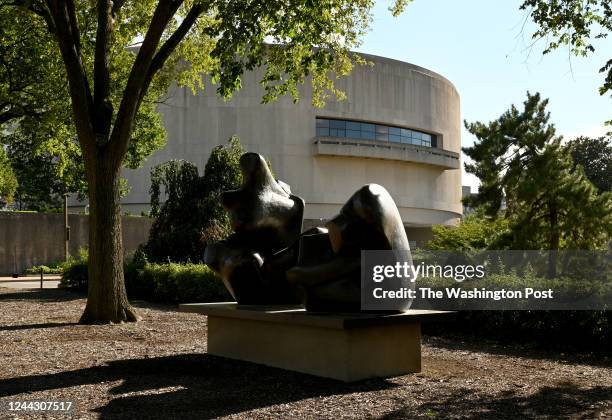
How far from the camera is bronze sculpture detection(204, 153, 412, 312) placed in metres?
6.84

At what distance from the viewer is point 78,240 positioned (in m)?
33.7

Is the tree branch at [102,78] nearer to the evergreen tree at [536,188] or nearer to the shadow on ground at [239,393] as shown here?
the shadow on ground at [239,393]

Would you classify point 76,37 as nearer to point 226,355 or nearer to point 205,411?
point 226,355

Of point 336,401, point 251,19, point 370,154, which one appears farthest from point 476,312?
point 370,154

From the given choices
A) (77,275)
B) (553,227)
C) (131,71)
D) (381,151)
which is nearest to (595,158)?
(381,151)

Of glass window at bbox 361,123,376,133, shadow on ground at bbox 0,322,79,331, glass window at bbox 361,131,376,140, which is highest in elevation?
glass window at bbox 361,123,376,133

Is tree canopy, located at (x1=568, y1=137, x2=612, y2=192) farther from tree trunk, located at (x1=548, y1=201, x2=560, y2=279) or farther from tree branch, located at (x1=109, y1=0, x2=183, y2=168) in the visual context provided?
tree branch, located at (x1=109, y1=0, x2=183, y2=168)

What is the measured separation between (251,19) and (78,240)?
1027 inches

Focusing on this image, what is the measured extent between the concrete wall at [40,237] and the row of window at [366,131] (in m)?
14.8

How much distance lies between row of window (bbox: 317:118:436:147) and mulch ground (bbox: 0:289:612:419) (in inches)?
1348

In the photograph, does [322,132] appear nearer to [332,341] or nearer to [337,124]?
[337,124]

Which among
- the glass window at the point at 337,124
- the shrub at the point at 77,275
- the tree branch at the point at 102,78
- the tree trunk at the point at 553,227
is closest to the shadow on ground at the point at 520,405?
the tree branch at the point at 102,78

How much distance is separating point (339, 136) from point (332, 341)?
37358 mm

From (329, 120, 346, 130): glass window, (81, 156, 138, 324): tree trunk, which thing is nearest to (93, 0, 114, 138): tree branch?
(81, 156, 138, 324): tree trunk
